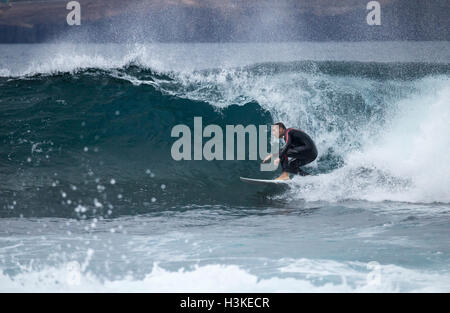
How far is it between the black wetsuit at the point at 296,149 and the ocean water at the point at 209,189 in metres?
0.31

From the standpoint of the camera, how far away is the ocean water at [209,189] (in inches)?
154

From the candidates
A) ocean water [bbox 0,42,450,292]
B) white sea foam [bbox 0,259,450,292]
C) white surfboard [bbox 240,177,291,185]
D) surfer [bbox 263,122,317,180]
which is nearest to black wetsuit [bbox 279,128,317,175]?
surfer [bbox 263,122,317,180]

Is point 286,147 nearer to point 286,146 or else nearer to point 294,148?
point 286,146

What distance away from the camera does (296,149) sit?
646 cm

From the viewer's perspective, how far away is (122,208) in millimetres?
6199

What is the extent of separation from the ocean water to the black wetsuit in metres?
0.31

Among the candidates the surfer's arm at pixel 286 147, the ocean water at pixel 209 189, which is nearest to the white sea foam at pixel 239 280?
the ocean water at pixel 209 189

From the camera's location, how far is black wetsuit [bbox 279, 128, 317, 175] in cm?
645

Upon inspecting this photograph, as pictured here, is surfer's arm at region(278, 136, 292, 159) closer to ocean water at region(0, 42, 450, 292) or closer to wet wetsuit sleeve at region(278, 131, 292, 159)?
wet wetsuit sleeve at region(278, 131, 292, 159)

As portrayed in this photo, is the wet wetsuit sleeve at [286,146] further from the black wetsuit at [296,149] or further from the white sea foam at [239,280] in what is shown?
the white sea foam at [239,280]

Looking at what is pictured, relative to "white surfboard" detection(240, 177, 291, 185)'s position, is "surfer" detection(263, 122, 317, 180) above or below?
above

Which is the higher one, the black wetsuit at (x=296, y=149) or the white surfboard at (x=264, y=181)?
the black wetsuit at (x=296, y=149)

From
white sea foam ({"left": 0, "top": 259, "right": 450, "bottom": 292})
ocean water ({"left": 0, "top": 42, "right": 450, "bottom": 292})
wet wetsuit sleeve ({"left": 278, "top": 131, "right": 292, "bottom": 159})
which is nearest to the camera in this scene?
white sea foam ({"left": 0, "top": 259, "right": 450, "bottom": 292})
